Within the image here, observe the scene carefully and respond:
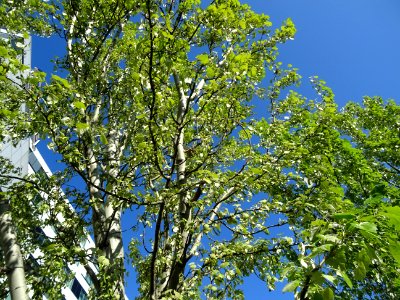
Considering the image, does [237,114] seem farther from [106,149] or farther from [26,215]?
[26,215]

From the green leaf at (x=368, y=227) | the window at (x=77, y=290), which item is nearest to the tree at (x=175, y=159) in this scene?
the green leaf at (x=368, y=227)

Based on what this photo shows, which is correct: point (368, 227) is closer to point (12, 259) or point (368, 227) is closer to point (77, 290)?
point (12, 259)

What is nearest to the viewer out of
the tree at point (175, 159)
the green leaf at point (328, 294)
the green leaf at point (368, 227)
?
the green leaf at point (368, 227)

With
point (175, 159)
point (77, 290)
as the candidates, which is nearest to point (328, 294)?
point (175, 159)

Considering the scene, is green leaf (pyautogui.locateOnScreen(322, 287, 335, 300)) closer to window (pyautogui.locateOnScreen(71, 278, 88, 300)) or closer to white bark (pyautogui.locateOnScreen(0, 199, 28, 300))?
white bark (pyautogui.locateOnScreen(0, 199, 28, 300))

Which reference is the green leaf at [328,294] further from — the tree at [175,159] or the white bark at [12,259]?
the white bark at [12,259]

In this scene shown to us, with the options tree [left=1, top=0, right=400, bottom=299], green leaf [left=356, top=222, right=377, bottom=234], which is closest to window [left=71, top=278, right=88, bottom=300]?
tree [left=1, top=0, right=400, bottom=299]

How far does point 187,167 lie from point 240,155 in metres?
1.63

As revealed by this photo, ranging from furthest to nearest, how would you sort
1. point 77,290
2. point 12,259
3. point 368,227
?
point 77,290 → point 12,259 → point 368,227

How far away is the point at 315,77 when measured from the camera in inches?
520

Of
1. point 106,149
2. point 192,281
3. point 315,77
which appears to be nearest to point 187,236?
point 192,281

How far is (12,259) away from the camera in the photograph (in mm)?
5566

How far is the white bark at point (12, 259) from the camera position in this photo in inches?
210

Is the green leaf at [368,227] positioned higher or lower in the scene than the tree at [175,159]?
A: lower
